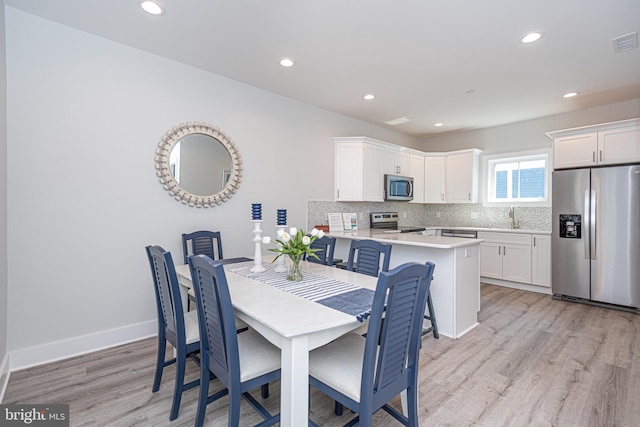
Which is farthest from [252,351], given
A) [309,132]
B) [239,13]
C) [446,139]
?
[446,139]

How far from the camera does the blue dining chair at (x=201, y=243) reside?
303cm

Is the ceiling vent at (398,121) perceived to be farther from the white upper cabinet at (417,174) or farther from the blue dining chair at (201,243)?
the blue dining chair at (201,243)

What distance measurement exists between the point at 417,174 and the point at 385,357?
462 cm

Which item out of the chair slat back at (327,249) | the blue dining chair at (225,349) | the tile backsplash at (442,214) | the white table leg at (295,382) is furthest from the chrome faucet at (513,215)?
the white table leg at (295,382)

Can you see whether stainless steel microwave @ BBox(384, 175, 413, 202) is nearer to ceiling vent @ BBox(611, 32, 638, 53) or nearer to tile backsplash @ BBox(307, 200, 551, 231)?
tile backsplash @ BBox(307, 200, 551, 231)

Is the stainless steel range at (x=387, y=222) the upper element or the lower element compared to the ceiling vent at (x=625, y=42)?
lower

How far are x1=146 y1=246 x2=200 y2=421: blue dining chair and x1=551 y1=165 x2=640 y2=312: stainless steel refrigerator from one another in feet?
14.7

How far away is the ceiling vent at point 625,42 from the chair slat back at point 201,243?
391 cm

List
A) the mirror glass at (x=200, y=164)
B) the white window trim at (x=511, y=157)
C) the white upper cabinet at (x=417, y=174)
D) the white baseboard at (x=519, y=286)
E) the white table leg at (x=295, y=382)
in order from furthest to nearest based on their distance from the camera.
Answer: the white upper cabinet at (x=417, y=174) → the white window trim at (x=511, y=157) → the white baseboard at (x=519, y=286) → the mirror glass at (x=200, y=164) → the white table leg at (x=295, y=382)

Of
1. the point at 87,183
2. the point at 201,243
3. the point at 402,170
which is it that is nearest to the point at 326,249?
the point at 201,243

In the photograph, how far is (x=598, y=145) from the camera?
3865mm

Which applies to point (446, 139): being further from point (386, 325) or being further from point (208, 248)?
point (386, 325)

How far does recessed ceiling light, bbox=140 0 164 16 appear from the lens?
2.18m

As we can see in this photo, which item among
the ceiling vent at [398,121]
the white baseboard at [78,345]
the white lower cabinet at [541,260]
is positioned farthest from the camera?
the ceiling vent at [398,121]
